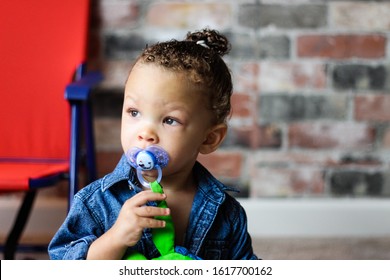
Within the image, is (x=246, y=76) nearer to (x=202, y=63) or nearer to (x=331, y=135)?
(x=331, y=135)

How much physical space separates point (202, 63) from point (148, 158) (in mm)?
199

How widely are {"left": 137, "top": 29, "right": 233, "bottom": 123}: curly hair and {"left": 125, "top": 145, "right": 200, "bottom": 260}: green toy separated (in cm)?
14

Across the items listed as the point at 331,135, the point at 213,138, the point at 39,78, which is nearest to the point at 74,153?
the point at 39,78

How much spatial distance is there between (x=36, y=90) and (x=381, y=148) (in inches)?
44.0

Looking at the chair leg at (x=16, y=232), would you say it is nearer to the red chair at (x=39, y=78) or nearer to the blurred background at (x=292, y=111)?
the red chair at (x=39, y=78)

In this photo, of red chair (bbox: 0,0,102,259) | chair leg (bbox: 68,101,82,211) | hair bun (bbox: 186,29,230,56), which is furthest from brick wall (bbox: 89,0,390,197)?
hair bun (bbox: 186,29,230,56)

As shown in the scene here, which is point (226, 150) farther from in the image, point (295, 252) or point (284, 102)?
point (295, 252)

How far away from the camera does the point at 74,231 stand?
1.05 meters

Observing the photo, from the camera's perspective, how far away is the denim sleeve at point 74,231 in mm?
1035

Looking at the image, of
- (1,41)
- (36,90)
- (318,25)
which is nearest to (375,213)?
(318,25)

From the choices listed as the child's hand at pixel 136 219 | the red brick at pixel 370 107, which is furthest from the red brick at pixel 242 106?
the child's hand at pixel 136 219

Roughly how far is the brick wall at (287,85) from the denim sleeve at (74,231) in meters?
0.97

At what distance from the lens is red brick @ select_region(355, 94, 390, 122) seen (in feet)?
6.67

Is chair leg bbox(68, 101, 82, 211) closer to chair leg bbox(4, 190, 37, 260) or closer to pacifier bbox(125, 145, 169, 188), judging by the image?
chair leg bbox(4, 190, 37, 260)
